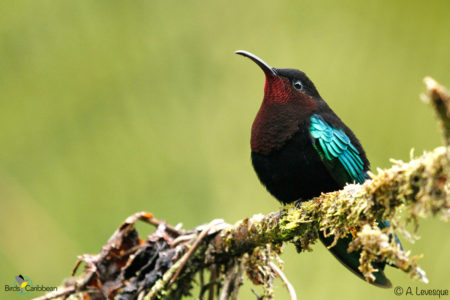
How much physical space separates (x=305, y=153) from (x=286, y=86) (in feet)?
2.20

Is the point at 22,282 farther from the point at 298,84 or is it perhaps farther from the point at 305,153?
the point at 298,84

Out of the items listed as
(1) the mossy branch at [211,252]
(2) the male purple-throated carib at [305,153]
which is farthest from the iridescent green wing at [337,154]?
(1) the mossy branch at [211,252]

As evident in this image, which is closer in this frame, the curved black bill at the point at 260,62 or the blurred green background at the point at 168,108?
the blurred green background at the point at 168,108

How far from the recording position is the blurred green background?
283 centimetres

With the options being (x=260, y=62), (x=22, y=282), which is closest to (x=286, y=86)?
(x=260, y=62)

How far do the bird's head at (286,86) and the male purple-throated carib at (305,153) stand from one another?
0.02 m

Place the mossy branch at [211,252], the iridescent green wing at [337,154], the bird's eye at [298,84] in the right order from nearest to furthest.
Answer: the mossy branch at [211,252]
the iridescent green wing at [337,154]
the bird's eye at [298,84]

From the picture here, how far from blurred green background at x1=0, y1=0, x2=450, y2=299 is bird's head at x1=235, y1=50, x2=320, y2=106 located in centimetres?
9

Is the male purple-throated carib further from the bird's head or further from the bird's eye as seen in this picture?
the bird's eye

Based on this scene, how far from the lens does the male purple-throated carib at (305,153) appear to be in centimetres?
291

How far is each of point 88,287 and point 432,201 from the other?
1697mm

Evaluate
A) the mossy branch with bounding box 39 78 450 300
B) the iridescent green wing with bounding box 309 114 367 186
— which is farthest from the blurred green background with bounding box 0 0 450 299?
the mossy branch with bounding box 39 78 450 300

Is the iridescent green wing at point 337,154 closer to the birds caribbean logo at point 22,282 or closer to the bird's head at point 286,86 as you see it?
the bird's head at point 286,86

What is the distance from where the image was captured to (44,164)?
291cm
